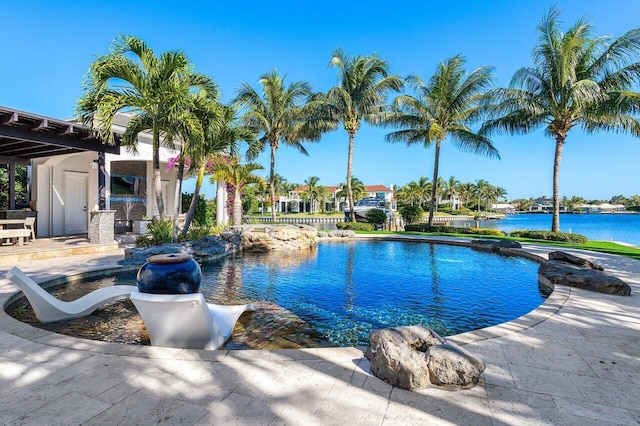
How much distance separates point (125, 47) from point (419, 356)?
10.7 m

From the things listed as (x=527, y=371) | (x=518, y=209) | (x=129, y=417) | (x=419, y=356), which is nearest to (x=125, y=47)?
(x=129, y=417)

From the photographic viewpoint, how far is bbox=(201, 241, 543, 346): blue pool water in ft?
15.8

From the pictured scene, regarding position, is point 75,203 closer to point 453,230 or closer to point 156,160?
point 156,160

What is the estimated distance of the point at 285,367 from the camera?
2.78m

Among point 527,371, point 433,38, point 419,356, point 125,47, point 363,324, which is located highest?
point 433,38

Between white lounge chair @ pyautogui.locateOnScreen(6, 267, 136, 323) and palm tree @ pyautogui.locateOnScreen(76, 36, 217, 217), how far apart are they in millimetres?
5625

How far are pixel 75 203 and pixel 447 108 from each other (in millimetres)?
19486

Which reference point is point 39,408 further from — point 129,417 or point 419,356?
point 419,356

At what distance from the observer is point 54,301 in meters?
4.34

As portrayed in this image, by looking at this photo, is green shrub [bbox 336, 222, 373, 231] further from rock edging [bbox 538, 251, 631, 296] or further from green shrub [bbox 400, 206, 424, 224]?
rock edging [bbox 538, 251, 631, 296]

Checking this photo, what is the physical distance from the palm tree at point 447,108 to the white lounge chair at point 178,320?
17041 mm

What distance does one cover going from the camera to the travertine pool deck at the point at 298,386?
2.11m

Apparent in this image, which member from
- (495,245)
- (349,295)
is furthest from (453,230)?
(349,295)

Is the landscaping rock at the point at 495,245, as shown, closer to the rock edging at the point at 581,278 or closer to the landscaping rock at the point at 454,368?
the rock edging at the point at 581,278
